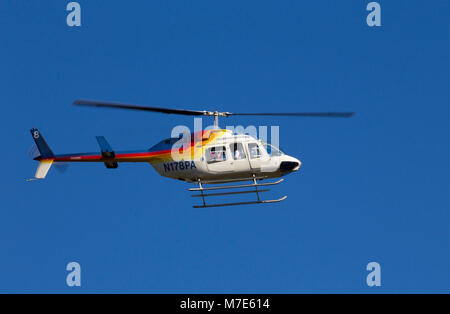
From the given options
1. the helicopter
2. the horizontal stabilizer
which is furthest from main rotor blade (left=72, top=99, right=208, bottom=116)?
the horizontal stabilizer

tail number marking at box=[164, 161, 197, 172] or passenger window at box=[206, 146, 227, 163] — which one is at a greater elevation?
passenger window at box=[206, 146, 227, 163]

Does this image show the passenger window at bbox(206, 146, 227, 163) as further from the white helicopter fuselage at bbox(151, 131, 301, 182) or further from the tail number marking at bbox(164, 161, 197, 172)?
the tail number marking at bbox(164, 161, 197, 172)

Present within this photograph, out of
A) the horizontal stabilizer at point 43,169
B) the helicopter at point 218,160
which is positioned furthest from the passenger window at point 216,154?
the horizontal stabilizer at point 43,169

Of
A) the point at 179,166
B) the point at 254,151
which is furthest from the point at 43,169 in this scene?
the point at 254,151

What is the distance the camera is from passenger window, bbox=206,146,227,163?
1889cm

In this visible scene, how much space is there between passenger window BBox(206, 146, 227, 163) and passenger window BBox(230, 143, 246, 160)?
0.21 m

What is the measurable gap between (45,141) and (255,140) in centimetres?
601

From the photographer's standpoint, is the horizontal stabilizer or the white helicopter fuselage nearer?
the white helicopter fuselage

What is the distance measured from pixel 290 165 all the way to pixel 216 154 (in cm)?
193

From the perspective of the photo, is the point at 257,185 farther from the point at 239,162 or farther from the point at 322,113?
the point at 322,113

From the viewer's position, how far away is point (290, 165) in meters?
19.0

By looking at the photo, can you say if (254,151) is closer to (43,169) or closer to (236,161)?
(236,161)

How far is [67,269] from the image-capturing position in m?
20.8
